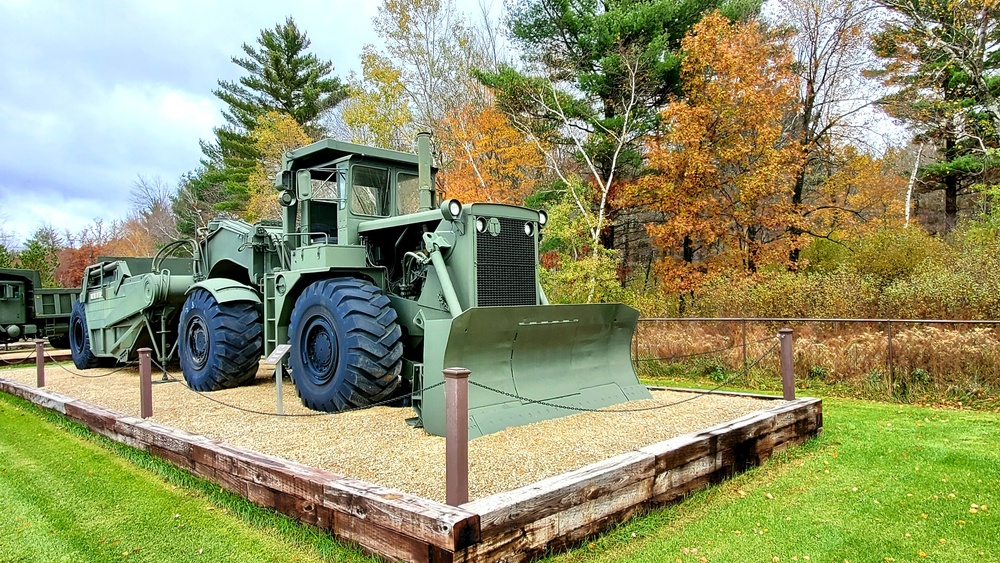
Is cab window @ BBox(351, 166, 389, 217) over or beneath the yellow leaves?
beneath

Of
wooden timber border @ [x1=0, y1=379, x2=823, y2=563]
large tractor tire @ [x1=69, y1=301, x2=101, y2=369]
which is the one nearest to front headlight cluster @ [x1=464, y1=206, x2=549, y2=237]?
wooden timber border @ [x1=0, y1=379, x2=823, y2=563]

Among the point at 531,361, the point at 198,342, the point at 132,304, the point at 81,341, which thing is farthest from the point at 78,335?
the point at 531,361

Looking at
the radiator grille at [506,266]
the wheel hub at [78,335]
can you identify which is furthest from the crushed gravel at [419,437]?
the wheel hub at [78,335]

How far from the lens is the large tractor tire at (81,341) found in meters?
11.2

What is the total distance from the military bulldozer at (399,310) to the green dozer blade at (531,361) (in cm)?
1

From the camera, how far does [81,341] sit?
11.6 metres

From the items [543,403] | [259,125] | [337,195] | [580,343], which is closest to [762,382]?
[580,343]

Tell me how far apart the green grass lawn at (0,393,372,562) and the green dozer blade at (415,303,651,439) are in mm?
1675

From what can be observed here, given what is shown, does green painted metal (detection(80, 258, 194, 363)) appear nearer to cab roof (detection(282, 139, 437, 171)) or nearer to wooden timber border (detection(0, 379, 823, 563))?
cab roof (detection(282, 139, 437, 171))

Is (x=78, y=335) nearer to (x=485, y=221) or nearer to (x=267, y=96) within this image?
(x=485, y=221)

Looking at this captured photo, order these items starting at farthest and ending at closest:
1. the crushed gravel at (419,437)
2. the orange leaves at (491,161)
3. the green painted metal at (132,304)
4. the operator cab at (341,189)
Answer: the orange leaves at (491,161)
the green painted metal at (132,304)
the operator cab at (341,189)
the crushed gravel at (419,437)

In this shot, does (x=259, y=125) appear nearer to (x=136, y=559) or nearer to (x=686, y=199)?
(x=686, y=199)

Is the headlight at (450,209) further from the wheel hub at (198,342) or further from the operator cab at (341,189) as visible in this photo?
the wheel hub at (198,342)

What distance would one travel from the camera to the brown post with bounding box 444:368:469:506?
3400mm
